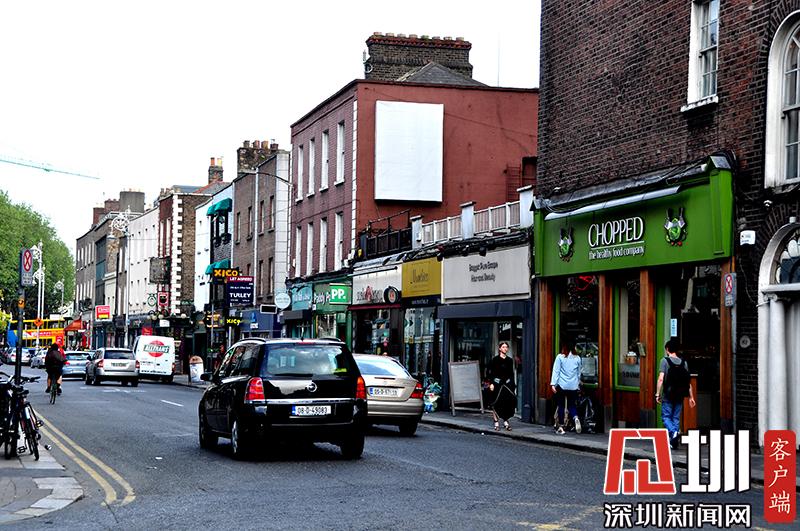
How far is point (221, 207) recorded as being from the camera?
63.4m

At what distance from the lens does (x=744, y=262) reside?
64.7ft

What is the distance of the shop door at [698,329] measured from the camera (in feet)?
69.0

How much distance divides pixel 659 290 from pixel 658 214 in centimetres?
148

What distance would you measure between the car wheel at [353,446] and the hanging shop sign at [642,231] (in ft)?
23.1

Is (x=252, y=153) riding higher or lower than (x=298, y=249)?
higher

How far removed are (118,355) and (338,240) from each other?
44.9ft

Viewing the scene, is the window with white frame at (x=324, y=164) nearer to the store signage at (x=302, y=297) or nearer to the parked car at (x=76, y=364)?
the store signage at (x=302, y=297)

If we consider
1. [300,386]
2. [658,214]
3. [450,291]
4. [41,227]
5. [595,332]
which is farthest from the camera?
[41,227]

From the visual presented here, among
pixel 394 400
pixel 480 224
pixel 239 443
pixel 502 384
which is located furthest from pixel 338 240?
pixel 239 443

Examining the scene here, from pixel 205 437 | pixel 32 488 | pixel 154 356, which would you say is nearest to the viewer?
pixel 32 488

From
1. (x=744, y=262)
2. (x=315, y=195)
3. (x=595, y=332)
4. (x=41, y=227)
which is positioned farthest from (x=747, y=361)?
(x=41, y=227)

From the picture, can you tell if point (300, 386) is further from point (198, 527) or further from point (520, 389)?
point (520, 389)

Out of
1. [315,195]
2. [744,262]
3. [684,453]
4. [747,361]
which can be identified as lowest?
[684,453]

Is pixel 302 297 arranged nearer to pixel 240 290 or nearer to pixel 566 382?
pixel 240 290
